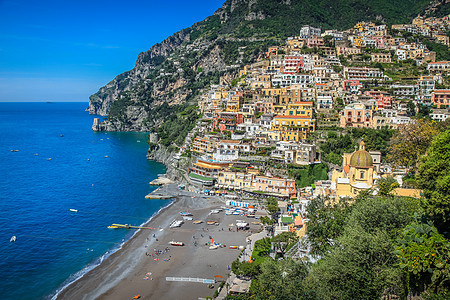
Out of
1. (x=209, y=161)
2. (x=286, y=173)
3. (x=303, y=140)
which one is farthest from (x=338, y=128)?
(x=209, y=161)

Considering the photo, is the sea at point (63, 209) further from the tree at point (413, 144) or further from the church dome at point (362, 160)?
the tree at point (413, 144)

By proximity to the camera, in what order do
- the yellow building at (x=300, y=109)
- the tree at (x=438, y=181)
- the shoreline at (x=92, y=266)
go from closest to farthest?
the tree at (x=438, y=181), the shoreline at (x=92, y=266), the yellow building at (x=300, y=109)

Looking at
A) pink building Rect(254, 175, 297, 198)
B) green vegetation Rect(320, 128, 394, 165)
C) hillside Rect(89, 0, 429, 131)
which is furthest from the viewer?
hillside Rect(89, 0, 429, 131)

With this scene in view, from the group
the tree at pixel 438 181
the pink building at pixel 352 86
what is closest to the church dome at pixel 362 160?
the tree at pixel 438 181

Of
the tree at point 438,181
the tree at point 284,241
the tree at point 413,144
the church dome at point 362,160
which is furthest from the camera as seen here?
the tree at point 413,144

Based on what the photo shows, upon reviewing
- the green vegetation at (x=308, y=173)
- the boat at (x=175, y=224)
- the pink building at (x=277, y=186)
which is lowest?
the boat at (x=175, y=224)

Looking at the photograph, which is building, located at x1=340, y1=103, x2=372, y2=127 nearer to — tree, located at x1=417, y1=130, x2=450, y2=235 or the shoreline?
the shoreline

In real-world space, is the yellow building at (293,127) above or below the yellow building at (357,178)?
above

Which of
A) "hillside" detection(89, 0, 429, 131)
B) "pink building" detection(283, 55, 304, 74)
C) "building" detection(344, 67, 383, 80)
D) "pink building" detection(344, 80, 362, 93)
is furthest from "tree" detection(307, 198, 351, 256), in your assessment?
"hillside" detection(89, 0, 429, 131)
